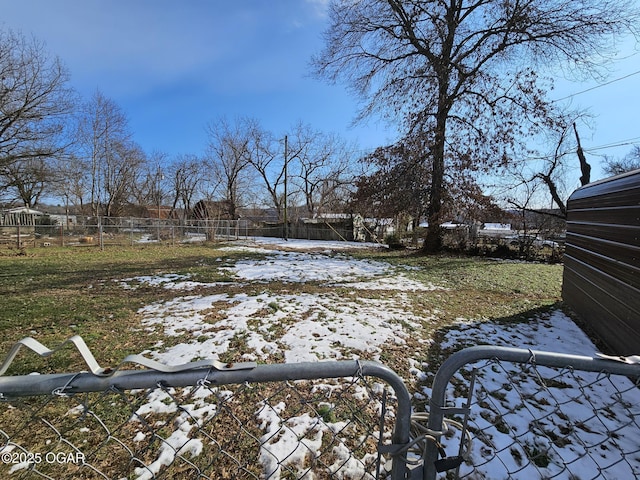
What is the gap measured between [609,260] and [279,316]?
456 cm

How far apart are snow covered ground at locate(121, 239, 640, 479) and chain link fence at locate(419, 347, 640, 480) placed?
1 cm

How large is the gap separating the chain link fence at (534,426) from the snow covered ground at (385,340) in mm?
11

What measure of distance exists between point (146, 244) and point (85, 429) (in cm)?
1680

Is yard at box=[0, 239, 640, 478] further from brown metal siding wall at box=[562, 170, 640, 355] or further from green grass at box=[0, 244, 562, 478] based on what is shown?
brown metal siding wall at box=[562, 170, 640, 355]

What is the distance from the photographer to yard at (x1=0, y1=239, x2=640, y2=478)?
3322mm

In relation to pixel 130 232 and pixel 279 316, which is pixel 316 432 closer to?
pixel 279 316

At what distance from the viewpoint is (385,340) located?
3.71 metres

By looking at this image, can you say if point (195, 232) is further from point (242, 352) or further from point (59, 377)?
point (59, 377)

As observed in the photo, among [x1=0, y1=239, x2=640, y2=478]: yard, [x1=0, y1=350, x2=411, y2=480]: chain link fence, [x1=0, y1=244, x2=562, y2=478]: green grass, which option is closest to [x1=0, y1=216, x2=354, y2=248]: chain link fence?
[x1=0, y1=244, x2=562, y2=478]: green grass

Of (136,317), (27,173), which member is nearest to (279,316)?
(136,317)

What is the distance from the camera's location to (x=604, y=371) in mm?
943

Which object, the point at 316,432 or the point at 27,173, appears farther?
the point at 27,173

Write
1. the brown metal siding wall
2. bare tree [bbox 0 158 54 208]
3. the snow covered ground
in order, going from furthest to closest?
bare tree [bbox 0 158 54 208] < the brown metal siding wall < the snow covered ground

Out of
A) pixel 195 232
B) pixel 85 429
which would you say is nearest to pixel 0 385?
pixel 85 429
